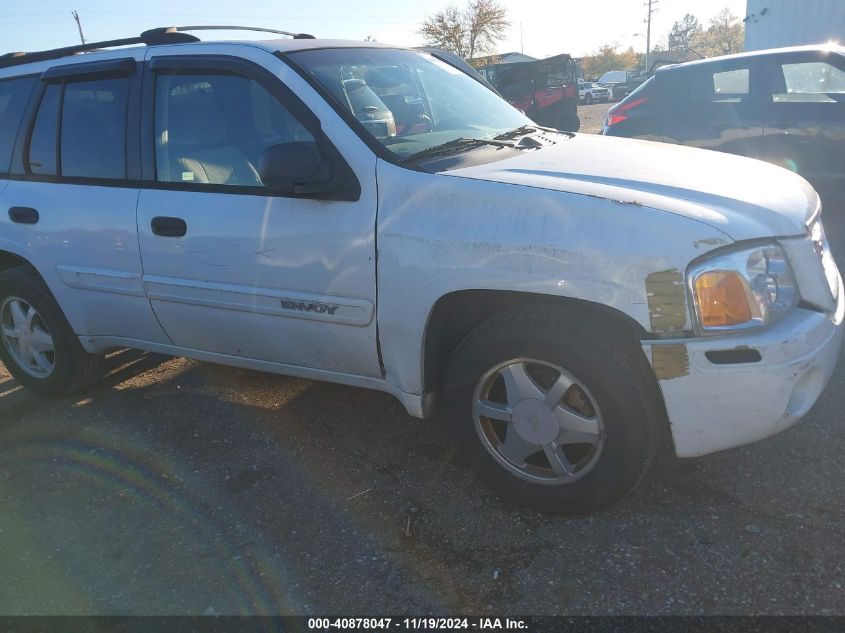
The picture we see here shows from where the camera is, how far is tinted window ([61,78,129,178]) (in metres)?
3.38

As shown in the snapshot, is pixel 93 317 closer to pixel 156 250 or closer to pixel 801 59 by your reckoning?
pixel 156 250

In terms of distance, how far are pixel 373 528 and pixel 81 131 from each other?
98.9 inches

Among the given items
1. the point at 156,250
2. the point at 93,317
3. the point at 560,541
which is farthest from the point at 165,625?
the point at 93,317

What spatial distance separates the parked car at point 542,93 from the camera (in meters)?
16.5

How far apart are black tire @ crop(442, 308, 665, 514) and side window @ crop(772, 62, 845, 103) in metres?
5.20

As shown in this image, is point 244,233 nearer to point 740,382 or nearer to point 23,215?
point 23,215

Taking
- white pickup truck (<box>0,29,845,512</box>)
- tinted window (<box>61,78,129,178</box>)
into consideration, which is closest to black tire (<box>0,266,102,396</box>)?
white pickup truck (<box>0,29,845,512</box>)

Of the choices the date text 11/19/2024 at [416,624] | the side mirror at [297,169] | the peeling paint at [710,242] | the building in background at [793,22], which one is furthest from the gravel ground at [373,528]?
the building in background at [793,22]

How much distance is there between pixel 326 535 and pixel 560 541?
88cm

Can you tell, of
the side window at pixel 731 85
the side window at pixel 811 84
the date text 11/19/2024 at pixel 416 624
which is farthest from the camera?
the side window at pixel 731 85

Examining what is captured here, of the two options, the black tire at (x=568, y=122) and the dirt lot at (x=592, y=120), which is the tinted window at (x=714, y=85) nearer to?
the dirt lot at (x=592, y=120)

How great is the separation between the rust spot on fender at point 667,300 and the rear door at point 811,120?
4977 millimetres

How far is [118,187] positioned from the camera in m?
3.36

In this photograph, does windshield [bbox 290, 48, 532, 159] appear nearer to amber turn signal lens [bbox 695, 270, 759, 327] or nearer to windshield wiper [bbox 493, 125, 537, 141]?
windshield wiper [bbox 493, 125, 537, 141]
